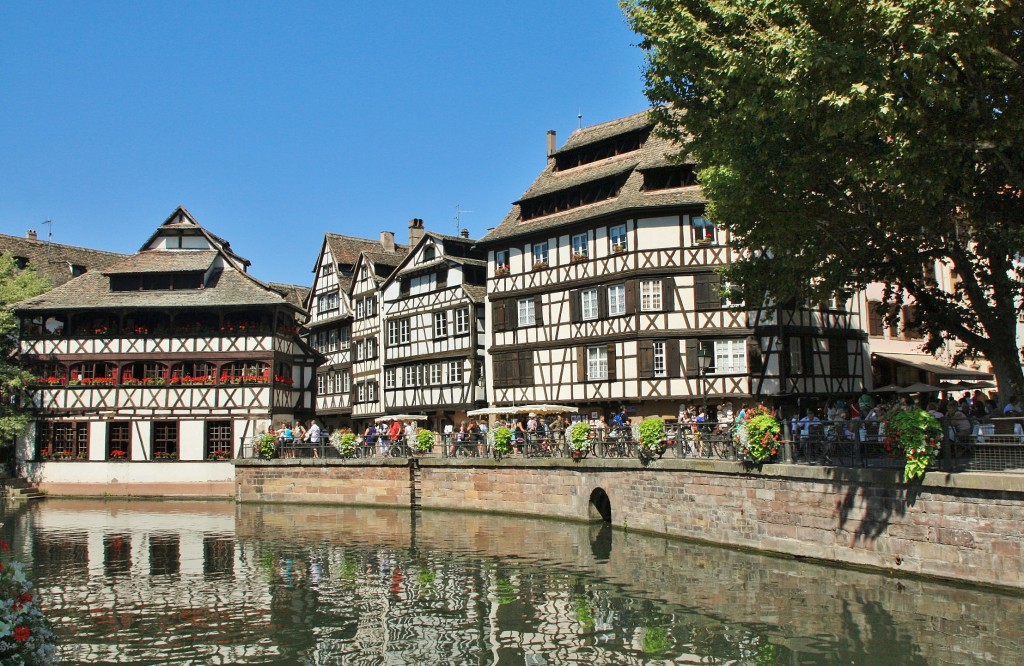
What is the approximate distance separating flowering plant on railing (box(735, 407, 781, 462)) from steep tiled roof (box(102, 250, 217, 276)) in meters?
34.4

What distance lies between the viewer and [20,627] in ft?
30.4

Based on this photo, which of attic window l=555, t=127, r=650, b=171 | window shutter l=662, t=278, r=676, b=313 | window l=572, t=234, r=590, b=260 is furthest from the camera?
attic window l=555, t=127, r=650, b=171

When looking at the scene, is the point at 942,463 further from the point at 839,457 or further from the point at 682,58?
the point at 682,58

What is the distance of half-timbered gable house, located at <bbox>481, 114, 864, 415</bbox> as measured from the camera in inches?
1419

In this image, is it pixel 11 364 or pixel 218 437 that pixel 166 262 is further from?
pixel 218 437

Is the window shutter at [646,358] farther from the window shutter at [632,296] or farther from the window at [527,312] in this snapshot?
the window at [527,312]

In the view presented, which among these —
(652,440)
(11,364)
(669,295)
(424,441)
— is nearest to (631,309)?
(669,295)

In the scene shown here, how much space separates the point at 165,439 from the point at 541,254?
2185 centimetres

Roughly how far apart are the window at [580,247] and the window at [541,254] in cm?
169

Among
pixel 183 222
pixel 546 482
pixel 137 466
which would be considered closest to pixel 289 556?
pixel 546 482

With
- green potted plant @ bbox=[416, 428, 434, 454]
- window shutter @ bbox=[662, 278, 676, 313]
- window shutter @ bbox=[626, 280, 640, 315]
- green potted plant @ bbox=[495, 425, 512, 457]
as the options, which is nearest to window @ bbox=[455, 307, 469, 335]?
green potted plant @ bbox=[416, 428, 434, 454]

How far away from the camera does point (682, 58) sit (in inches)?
789

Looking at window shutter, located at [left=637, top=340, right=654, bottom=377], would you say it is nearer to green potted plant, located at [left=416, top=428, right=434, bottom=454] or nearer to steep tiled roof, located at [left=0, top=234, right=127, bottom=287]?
green potted plant, located at [left=416, top=428, right=434, bottom=454]

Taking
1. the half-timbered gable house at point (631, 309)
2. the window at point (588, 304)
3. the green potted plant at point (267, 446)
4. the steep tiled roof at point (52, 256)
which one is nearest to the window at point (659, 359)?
the half-timbered gable house at point (631, 309)
